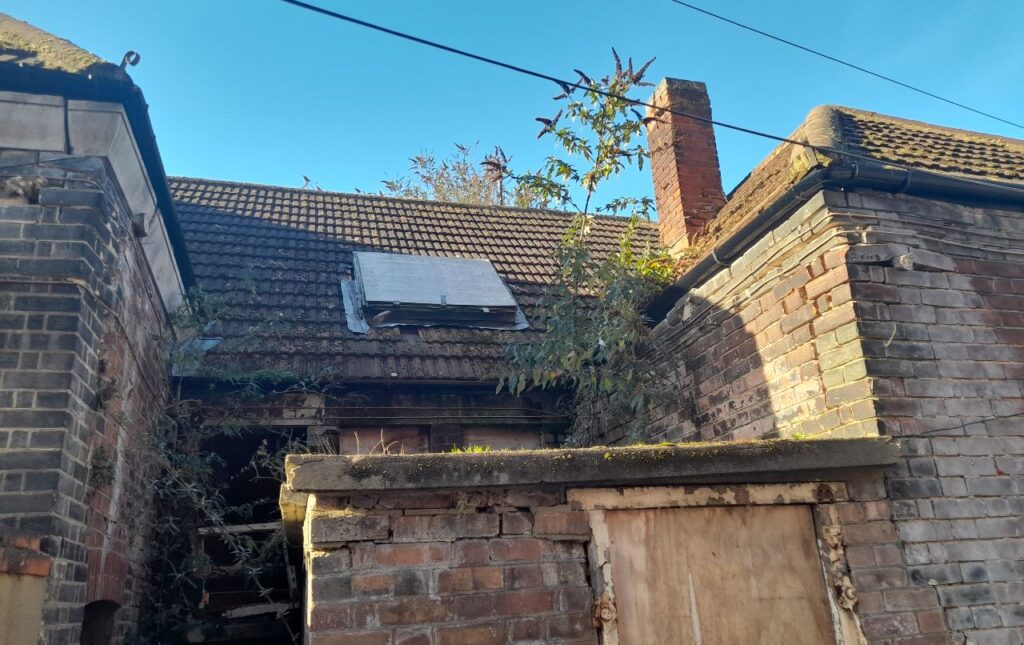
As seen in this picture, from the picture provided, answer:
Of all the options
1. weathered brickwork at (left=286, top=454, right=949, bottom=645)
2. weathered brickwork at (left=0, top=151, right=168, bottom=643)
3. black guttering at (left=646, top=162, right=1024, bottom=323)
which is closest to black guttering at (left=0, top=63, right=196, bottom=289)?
weathered brickwork at (left=0, top=151, right=168, bottom=643)

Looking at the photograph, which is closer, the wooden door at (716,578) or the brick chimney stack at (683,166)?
the wooden door at (716,578)

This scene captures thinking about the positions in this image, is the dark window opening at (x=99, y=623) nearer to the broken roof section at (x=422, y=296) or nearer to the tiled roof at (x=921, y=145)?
the broken roof section at (x=422, y=296)

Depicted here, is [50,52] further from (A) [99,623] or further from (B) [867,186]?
(B) [867,186]

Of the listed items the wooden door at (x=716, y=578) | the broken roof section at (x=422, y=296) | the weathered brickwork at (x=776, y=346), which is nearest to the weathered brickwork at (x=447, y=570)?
the wooden door at (x=716, y=578)

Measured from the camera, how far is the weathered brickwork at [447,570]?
3.04 m

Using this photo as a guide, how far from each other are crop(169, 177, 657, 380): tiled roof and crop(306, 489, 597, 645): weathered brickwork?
3.45m

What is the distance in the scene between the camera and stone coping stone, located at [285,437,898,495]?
3080 millimetres

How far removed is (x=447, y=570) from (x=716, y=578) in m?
1.34

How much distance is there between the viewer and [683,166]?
24.1ft

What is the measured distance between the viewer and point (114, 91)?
13.7 ft

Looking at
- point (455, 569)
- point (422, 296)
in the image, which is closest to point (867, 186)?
→ point (455, 569)

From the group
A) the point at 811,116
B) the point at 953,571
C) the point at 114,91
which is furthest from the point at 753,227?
the point at 114,91

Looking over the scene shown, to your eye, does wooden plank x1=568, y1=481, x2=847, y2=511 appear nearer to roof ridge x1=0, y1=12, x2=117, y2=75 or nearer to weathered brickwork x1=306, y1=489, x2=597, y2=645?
weathered brickwork x1=306, y1=489, x2=597, y2=645

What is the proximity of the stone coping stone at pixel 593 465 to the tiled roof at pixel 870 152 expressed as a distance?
76.0 inches
